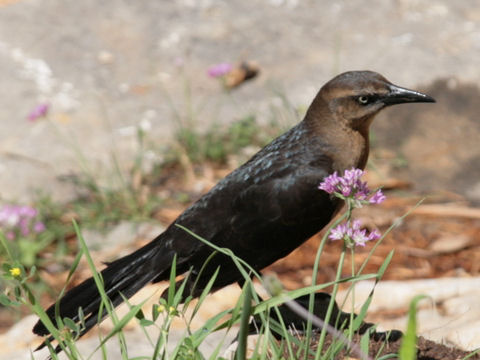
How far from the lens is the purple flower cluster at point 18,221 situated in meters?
4.63

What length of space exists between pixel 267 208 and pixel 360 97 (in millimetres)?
584

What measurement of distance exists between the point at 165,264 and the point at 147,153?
2.34 meters

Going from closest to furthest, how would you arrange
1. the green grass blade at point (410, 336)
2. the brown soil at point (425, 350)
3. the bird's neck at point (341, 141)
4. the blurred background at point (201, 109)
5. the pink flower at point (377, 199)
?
the green grass blade at point (410, 336) → the pink flower at point (377, 199) → the brown soil at point (425, 350) → the bird's neck at point (341, 141) → the blurred background at point (201, 109)

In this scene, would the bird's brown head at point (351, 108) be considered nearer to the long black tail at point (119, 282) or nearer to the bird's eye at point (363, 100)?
the bird's eye at point (363, 100)

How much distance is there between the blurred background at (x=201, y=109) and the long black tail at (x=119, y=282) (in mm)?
1333

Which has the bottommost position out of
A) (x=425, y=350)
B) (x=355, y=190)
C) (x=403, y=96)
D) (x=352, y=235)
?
(x=425, y=350)

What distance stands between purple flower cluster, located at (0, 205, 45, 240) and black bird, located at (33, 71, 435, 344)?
5.15 ft

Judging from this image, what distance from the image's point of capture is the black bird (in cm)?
316

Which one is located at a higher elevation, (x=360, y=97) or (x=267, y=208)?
(x=360, y=97)

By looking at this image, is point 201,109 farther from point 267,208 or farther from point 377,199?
point 377,199

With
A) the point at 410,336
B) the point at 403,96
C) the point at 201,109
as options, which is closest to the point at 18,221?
the point at 201,109

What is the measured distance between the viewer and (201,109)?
229 inches

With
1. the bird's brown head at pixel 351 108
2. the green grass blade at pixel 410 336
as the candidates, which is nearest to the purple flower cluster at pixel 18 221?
the bird's brown head at pixel 351 108

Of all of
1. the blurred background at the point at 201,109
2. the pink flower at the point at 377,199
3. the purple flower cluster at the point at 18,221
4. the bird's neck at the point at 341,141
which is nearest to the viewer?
the pink flower at the point at 377,199
